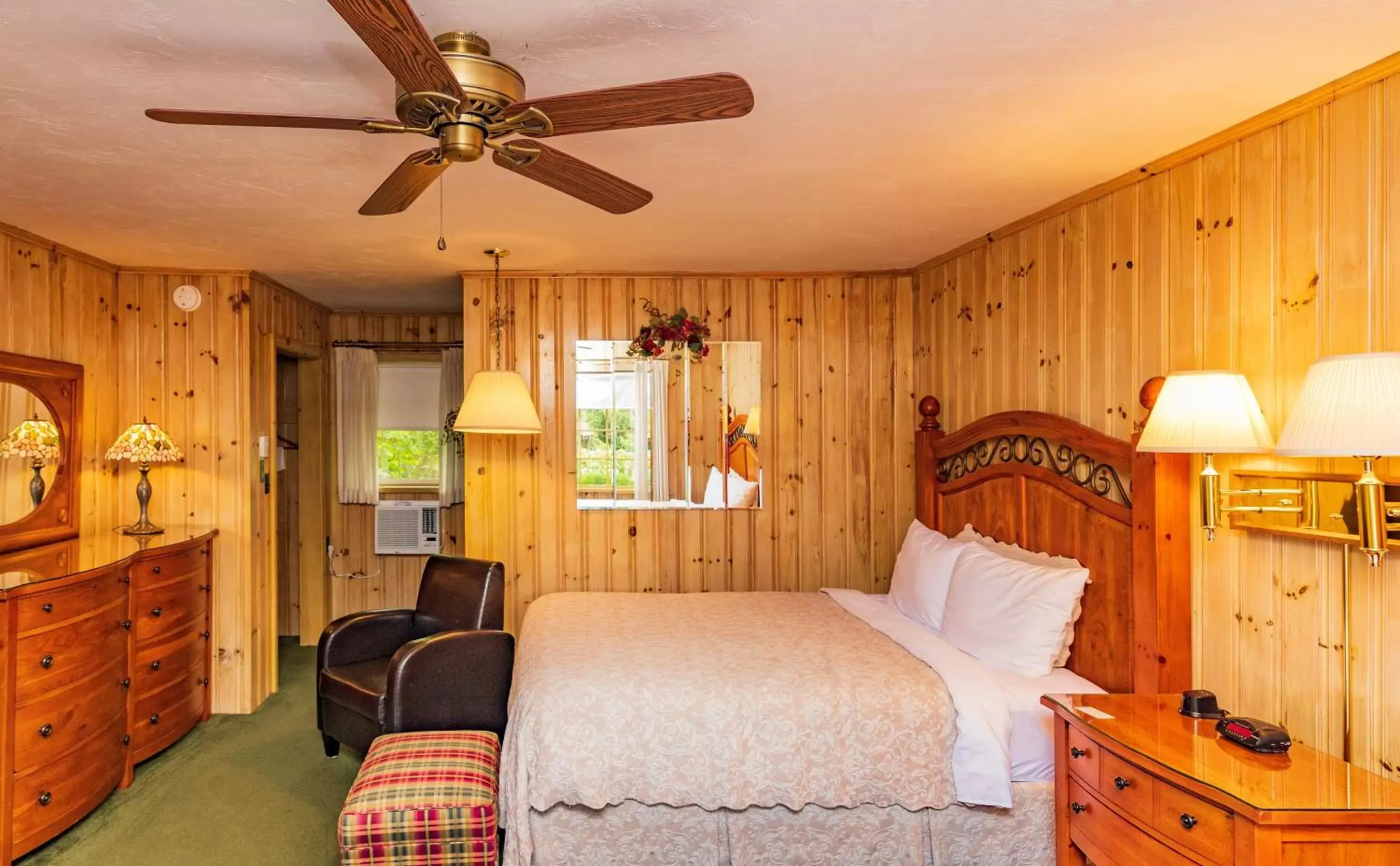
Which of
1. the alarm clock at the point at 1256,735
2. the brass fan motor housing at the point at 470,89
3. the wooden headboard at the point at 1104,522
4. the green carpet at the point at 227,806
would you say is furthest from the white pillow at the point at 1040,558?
the green carpet at the point at 227,806

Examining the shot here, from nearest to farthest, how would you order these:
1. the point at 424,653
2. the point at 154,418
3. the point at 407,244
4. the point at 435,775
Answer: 1. the point at 435,775
2. the point at 424,653
3. the point at 407,244
4. the point at 154,418

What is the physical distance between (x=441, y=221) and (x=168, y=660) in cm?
258

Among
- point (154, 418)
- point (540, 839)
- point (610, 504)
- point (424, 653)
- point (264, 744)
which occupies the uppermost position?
point (154, 418)

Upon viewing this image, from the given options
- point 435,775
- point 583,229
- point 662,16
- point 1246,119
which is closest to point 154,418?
point 583,229

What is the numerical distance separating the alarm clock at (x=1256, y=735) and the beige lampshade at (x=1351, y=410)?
2.42 ft

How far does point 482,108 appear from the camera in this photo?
65.6 inches

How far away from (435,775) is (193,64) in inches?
83.9

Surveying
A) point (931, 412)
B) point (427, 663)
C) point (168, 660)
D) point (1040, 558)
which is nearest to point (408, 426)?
point (168, 660)

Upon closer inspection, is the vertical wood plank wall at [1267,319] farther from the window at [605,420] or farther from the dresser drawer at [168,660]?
the dresser drawer at [168,660]

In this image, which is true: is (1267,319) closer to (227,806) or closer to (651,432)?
(651,432)

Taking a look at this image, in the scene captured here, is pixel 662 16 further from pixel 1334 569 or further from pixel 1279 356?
pixel 1334 569

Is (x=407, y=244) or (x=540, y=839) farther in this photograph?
(x=407, y=244)

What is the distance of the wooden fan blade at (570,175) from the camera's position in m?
1.81

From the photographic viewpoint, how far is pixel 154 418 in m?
4.44
